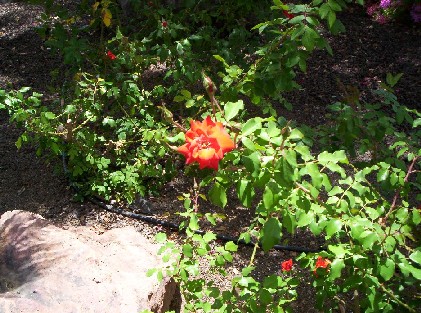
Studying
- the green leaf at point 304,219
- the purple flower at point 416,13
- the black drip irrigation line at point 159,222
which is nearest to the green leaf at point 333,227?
the green leaf at point 304,219

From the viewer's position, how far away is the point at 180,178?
3.71m

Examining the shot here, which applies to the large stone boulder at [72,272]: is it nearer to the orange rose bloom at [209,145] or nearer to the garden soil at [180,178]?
the garden soil at [180,178]

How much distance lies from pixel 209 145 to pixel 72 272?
1026 millimetres

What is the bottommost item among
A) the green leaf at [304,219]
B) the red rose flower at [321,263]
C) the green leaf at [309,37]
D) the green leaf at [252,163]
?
the red rose flower at [321,263]

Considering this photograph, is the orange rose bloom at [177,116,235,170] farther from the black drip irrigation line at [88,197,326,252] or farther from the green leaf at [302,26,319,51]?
the black drip irrigation line at [88,197,326,252]

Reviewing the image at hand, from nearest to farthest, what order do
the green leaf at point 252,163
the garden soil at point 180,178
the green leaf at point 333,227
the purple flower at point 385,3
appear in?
the green leaf at point 252,163 < the green leaf at point 333,227 < the garden soil at point 180,178 < the purple flower at point 385,3

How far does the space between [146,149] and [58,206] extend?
2.29ft

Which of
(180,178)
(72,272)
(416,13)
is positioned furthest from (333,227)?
(416,13)

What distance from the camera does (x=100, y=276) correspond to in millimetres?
2191

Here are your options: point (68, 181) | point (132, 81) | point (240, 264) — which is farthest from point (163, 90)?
point (240, 264)

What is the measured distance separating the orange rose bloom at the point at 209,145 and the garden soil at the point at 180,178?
1021mm

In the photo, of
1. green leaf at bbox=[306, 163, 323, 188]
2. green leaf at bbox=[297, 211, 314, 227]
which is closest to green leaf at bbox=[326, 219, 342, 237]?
green leaf at bbox=[297, 211, 314, 227]

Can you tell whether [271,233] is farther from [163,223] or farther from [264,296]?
[163,223]

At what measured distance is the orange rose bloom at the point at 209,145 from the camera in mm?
1466
